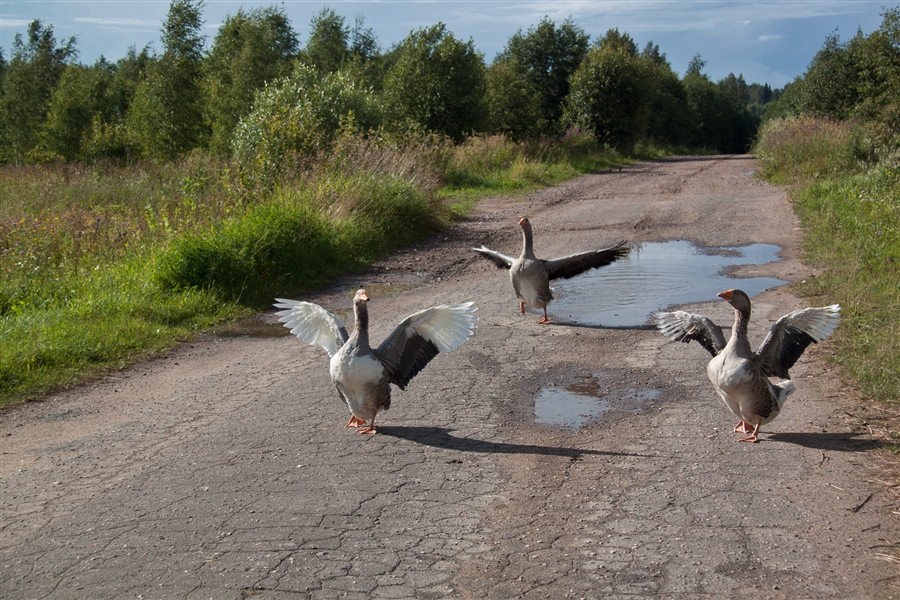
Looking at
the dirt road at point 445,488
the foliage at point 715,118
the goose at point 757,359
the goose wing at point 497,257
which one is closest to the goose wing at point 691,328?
the goose at point 757,359

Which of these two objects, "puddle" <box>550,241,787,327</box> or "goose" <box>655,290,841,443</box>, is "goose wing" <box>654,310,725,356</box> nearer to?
"goose" <box>655,290,841,443</box>

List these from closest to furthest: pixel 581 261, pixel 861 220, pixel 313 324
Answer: pixel 313 324 < pixel 581 261 < pixel 861 220

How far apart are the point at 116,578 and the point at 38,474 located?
175cm

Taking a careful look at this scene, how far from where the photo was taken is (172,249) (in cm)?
1007

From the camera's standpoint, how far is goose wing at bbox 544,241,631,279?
8.90 meters

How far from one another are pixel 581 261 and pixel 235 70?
105ft

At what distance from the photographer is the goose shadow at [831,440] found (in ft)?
16.2

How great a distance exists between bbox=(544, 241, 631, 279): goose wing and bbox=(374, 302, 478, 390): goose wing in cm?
336

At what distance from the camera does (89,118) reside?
1604 inches

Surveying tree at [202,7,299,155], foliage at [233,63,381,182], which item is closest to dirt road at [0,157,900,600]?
foliage at [233,63,381,182]

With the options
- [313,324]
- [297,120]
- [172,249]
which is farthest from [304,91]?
[313,324]

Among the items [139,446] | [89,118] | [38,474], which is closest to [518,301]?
[139,446]

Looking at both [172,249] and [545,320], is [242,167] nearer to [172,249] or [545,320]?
[172,249]

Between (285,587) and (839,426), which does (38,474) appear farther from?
(839,426)
